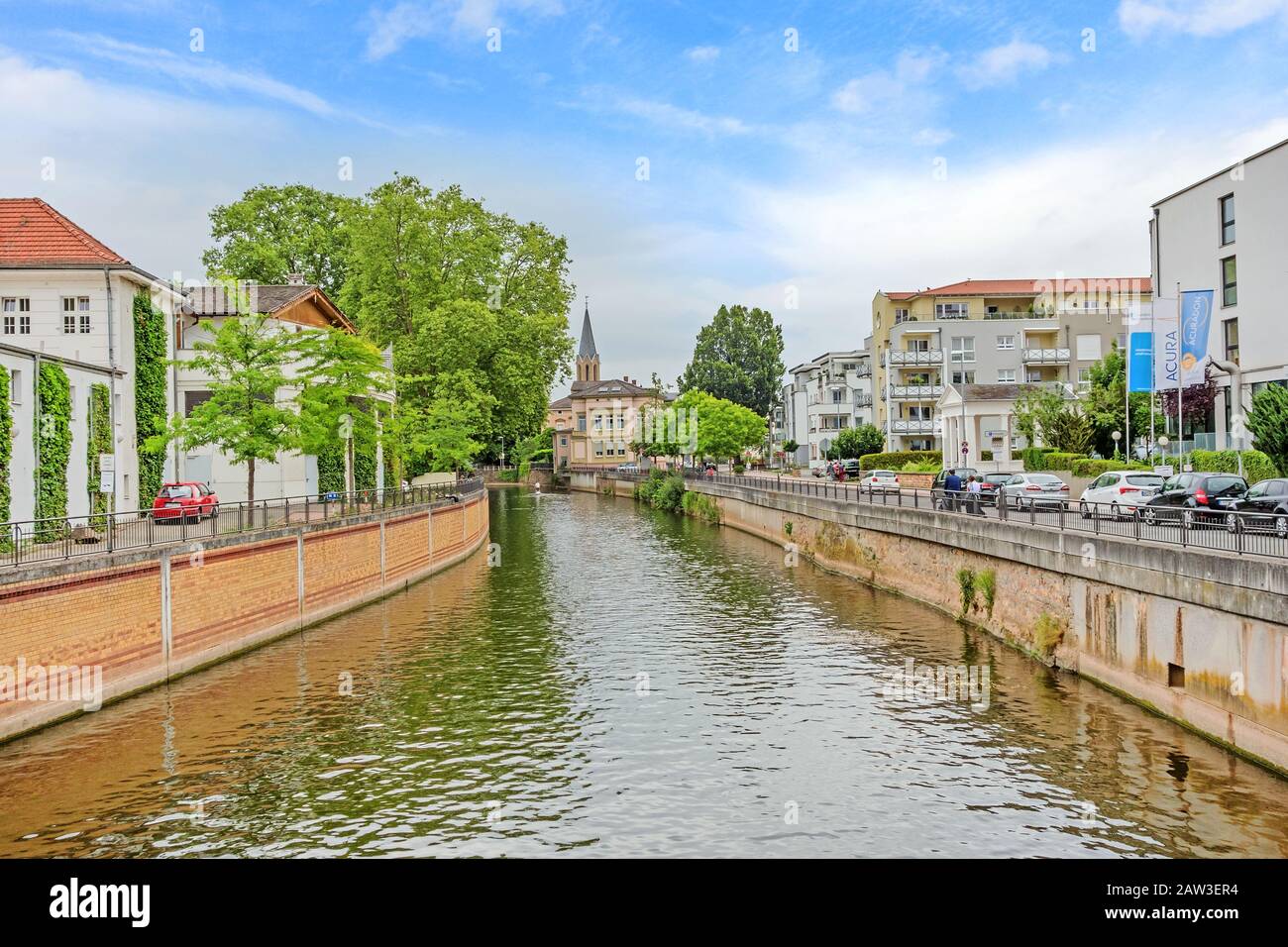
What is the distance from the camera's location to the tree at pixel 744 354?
114062 millimetres

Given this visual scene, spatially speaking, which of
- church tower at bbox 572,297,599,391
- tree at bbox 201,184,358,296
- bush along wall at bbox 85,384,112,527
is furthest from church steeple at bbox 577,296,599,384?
bush along wall at bbox 85,384,112,527

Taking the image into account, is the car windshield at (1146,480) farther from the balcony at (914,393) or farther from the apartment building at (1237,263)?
the balcony at (914,393)

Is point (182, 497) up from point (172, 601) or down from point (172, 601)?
up

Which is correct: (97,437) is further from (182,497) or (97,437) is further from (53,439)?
(53,439)

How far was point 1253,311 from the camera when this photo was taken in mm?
42531

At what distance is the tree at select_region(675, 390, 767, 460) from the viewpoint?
100 metres

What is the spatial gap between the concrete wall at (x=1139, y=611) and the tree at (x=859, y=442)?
56112mm

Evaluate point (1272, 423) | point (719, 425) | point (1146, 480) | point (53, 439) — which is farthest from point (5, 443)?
point (719, 425)

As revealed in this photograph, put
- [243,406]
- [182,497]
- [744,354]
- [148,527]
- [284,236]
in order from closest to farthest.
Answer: [148,527]
[182,497]
[243,406]
[284,236]
[744,354]

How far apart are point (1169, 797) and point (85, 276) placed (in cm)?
3522

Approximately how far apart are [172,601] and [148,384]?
18.0 m

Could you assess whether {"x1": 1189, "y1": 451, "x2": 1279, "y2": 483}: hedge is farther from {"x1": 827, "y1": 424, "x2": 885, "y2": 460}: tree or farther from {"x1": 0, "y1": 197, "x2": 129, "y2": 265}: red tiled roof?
{"x1": 827, "y1": 424, "x2": 885, "y2": 460}: tree

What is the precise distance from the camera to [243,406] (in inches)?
1304

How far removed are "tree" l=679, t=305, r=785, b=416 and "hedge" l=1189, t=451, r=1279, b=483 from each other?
76278mm
